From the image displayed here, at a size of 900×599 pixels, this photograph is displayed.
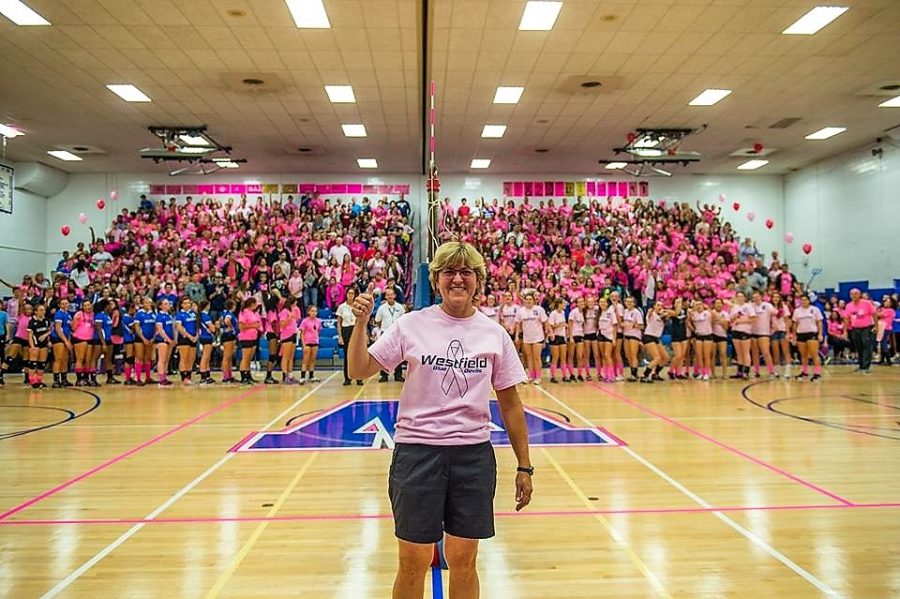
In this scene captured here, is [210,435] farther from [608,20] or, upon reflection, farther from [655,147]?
[655,147]

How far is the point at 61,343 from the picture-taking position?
516 inches

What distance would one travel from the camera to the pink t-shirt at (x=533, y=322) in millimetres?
12938

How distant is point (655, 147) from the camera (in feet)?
59.4

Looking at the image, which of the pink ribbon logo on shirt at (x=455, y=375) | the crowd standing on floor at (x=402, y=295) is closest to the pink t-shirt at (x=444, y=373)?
the pink ribbon logo on shirt at (x=455, y=375)

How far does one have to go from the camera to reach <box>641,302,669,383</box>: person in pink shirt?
13242 millimetres

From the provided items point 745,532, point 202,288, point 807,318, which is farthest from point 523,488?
point 202,288

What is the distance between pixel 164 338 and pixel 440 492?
39.9ft

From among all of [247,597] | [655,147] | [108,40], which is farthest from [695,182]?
[247,597]

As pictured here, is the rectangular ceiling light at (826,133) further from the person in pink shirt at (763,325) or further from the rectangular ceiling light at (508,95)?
the rectangular ceiling light at (508,95)

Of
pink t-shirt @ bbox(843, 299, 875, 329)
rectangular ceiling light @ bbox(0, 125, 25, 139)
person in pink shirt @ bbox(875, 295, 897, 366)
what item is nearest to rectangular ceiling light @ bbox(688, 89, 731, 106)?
pink t-shirt @ bbox(843, 299, 875, 329)

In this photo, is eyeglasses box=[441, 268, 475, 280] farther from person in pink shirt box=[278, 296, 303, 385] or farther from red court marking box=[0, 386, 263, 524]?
person in pink shirt box=[278, 296, 303, 385]

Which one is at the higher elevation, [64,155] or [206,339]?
[64,155]

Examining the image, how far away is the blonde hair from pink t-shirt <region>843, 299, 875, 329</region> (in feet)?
49.3

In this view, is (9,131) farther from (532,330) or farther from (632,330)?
(632,330)
